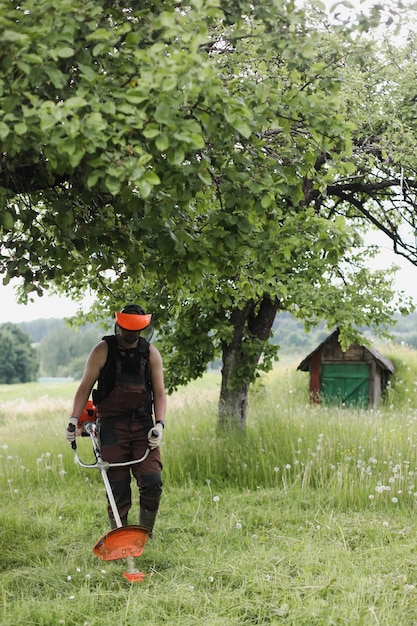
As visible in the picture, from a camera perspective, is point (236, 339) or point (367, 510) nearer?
point (367, 510)

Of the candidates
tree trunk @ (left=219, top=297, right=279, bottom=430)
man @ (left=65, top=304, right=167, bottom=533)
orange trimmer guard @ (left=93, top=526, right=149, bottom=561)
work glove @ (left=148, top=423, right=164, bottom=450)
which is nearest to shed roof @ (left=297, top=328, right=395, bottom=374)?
tree trunk @ (left=219, top=297, right=279, bottom=430)

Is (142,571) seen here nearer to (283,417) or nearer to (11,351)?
(283,417)

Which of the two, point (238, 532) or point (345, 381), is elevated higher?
point (345, 381)

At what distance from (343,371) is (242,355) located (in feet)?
26.5

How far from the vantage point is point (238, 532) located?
23.5 ft

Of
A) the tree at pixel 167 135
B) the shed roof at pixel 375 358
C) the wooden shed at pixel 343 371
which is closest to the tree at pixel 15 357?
the shed roof at pixel 375 358

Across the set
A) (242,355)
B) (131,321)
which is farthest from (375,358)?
(131,321)

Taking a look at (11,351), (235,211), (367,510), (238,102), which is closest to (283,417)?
(367,510)

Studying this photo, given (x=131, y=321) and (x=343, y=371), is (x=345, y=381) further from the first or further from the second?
(x=131, y=321)

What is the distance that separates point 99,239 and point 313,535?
11.2 ft

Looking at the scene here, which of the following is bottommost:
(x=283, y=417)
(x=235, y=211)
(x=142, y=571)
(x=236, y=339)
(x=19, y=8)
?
(x=142, y=571)

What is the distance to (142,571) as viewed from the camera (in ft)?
19.6

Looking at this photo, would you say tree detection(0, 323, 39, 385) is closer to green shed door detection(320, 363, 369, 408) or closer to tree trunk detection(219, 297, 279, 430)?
green shed door detection(320, 363, 369, 408)

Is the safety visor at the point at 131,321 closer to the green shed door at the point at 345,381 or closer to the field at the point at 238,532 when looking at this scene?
the field at the point at 238,532
